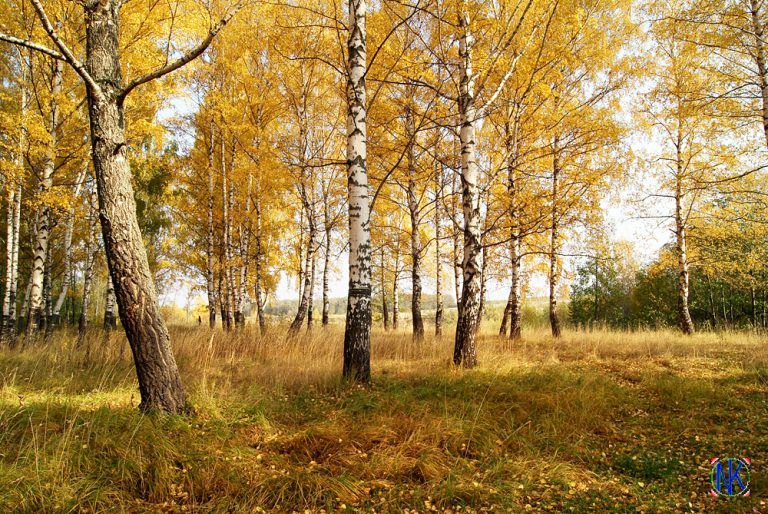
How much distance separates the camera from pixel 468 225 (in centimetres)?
576

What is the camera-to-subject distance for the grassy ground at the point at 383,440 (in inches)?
96.9

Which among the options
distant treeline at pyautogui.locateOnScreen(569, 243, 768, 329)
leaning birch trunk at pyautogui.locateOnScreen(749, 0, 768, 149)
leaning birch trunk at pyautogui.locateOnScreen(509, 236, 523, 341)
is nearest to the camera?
leaning birch trunk at pyautogui.locateOnScreen(749, 0, 768, 149)

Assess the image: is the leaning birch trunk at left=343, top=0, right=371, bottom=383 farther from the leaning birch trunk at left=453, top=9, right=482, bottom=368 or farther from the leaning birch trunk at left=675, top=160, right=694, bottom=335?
the leaning birch trunk at left=675, top=160, right=694, bottom=335

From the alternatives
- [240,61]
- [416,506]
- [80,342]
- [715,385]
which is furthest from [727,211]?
[80,342]

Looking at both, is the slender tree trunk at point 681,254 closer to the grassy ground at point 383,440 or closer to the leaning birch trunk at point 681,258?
the leaning birch trunk at point 681,258

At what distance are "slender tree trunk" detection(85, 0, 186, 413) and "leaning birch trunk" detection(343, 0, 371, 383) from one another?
86.1 inches

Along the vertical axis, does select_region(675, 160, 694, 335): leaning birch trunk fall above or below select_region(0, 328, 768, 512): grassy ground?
above

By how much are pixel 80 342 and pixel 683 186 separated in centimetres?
1676

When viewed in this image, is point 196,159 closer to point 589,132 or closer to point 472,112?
point 472,112

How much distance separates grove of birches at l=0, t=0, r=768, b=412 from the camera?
4.87 m

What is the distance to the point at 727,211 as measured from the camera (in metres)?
11.4

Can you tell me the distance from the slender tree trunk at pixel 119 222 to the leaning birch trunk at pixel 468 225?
13.3ft

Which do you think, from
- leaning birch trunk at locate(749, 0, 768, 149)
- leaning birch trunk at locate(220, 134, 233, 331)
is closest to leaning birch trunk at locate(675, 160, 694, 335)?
leaning birch trunk at locate(749, 0, 768, 149)

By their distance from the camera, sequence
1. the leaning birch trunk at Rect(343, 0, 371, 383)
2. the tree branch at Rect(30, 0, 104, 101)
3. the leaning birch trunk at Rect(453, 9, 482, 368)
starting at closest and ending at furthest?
the tree branch at Rect(30, 0, 104, 101)
the leaning birch trunk at Rect(343, 0, 371, 383)
the leaning birch trunk at Rect(453, 9, 482, 368)
